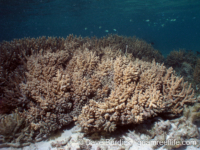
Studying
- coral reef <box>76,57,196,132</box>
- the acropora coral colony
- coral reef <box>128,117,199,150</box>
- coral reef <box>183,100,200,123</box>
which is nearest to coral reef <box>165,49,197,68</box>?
the acropora coral colony

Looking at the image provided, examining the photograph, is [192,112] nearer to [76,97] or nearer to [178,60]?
[76,97]

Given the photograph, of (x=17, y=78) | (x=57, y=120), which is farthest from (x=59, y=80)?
(x=17, y=78)

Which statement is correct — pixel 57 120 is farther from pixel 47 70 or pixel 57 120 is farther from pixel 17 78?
pixel 17 78

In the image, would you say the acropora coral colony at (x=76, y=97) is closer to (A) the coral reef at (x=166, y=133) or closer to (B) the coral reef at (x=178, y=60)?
(A) the coral reef at (x=166, y=133)

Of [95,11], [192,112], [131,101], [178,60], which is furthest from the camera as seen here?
[95,11]

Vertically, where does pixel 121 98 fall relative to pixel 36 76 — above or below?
below

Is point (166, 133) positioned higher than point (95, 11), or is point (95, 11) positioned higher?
point (95, 11)

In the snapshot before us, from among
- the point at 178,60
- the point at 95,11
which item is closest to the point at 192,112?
the point at 178,60

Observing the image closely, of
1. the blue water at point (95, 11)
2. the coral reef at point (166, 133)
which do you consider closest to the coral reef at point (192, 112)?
the coral reef at point (166, 133)

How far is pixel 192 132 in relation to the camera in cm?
323

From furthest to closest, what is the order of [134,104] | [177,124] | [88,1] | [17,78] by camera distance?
1. [88,1]
2. [17,78]
3. [177,124]
4. [134,104]

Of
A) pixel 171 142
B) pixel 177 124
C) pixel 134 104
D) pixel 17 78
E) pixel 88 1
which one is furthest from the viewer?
pixel 88 1

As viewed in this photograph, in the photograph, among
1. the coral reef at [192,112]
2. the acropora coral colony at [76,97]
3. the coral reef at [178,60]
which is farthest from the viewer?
the coral reef at [178,60]

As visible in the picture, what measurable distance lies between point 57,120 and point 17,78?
190cm
